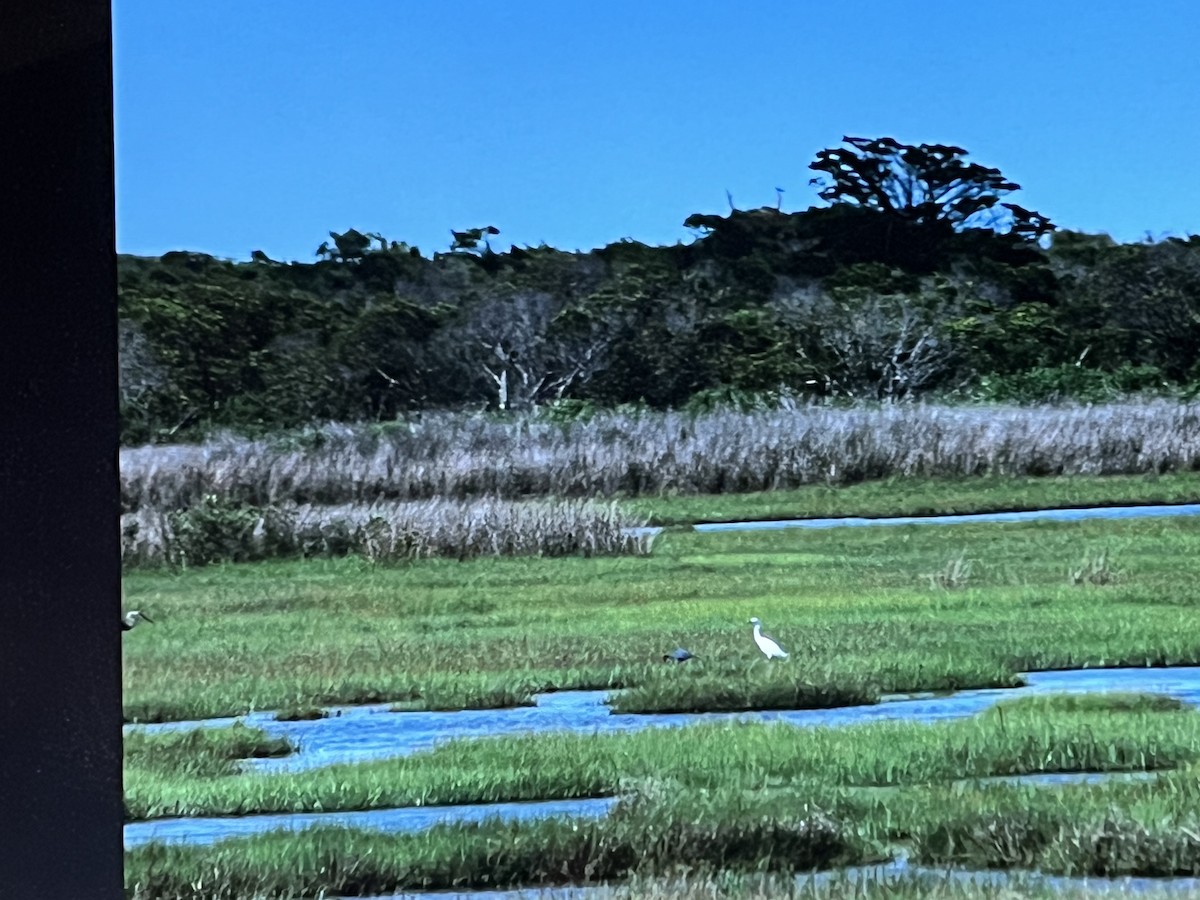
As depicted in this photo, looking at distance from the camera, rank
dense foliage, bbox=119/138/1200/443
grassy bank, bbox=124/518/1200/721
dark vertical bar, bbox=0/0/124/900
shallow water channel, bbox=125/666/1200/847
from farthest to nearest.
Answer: dense foliage, bbox=119/138/1200/443 < grassy bank, bbox=124/518/1200/721 < shallow water channel, bbox=125/666/1200/847 < dark vertical bar, bbox=0/0/124/900

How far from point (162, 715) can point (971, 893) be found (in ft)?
4.18

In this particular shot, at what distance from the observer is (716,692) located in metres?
2.24

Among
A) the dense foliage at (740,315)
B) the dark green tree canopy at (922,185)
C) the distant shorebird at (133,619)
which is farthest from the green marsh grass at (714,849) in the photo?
the dark green tree canopy at (922,185)

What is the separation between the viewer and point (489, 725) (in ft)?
7.19

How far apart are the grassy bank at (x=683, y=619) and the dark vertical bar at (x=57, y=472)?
163mm

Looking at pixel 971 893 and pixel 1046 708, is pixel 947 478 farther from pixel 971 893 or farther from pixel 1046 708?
→ pixel 971 893

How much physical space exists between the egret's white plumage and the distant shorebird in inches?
38.5

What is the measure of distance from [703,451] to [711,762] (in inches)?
22.0

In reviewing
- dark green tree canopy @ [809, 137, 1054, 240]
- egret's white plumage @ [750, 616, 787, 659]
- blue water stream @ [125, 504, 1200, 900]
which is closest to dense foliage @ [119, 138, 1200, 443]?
dark green tree canopy @ [809, 137, 1054, 240]

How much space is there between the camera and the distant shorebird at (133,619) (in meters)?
2.19

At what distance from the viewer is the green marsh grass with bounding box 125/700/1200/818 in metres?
2.13

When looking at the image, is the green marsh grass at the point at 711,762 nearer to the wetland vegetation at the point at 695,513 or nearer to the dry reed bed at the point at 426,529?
the wetland vegetation at the point at 695,513

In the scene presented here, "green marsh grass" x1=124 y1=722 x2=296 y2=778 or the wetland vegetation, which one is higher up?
the wetland vegetation

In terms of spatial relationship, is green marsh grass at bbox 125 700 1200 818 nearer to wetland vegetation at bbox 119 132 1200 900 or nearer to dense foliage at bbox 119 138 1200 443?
wetland vegetation at bbox 119 132 1200 900
